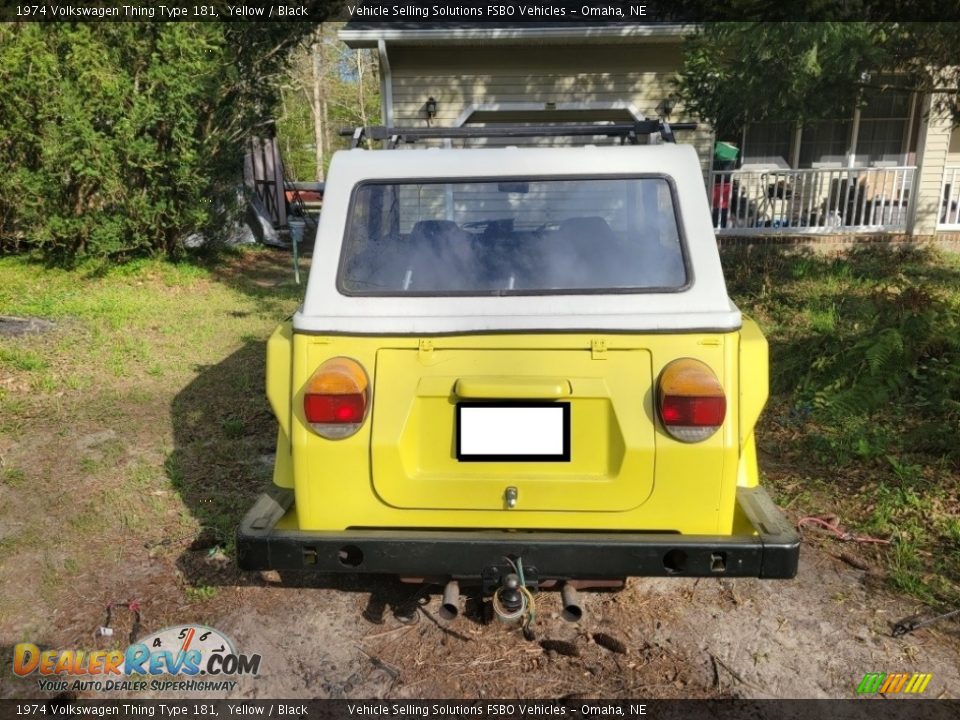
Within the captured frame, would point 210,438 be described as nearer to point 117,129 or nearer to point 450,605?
point 450,605

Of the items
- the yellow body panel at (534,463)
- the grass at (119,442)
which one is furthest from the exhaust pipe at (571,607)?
the grass at (119,442)

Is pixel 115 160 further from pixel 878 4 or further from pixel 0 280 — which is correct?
pixel 878 4

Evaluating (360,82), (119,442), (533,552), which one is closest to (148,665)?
(533,552)

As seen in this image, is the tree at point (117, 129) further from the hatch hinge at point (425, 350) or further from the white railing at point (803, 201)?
the hatch hinge at point (425, 350)

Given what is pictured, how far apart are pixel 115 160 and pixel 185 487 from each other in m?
7.41

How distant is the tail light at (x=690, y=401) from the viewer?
231 cm

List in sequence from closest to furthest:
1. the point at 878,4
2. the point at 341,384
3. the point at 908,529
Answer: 1. the point at 341,384
2. the point at 908,529
3. the point at 878,4

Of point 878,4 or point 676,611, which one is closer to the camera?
point 676,611

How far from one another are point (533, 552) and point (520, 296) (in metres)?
0.93

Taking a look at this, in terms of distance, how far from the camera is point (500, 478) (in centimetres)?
245

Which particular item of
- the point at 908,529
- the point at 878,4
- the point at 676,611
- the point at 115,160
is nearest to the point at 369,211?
the point at 676,611

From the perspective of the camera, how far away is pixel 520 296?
2.57 meters

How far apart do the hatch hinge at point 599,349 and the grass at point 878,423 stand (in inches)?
76.3

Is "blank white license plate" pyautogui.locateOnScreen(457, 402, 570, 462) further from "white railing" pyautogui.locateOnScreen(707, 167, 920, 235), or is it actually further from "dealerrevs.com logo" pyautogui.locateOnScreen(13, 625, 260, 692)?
"white railing" pyautogui.locateOnScreen(707, 167, 920, 235)
